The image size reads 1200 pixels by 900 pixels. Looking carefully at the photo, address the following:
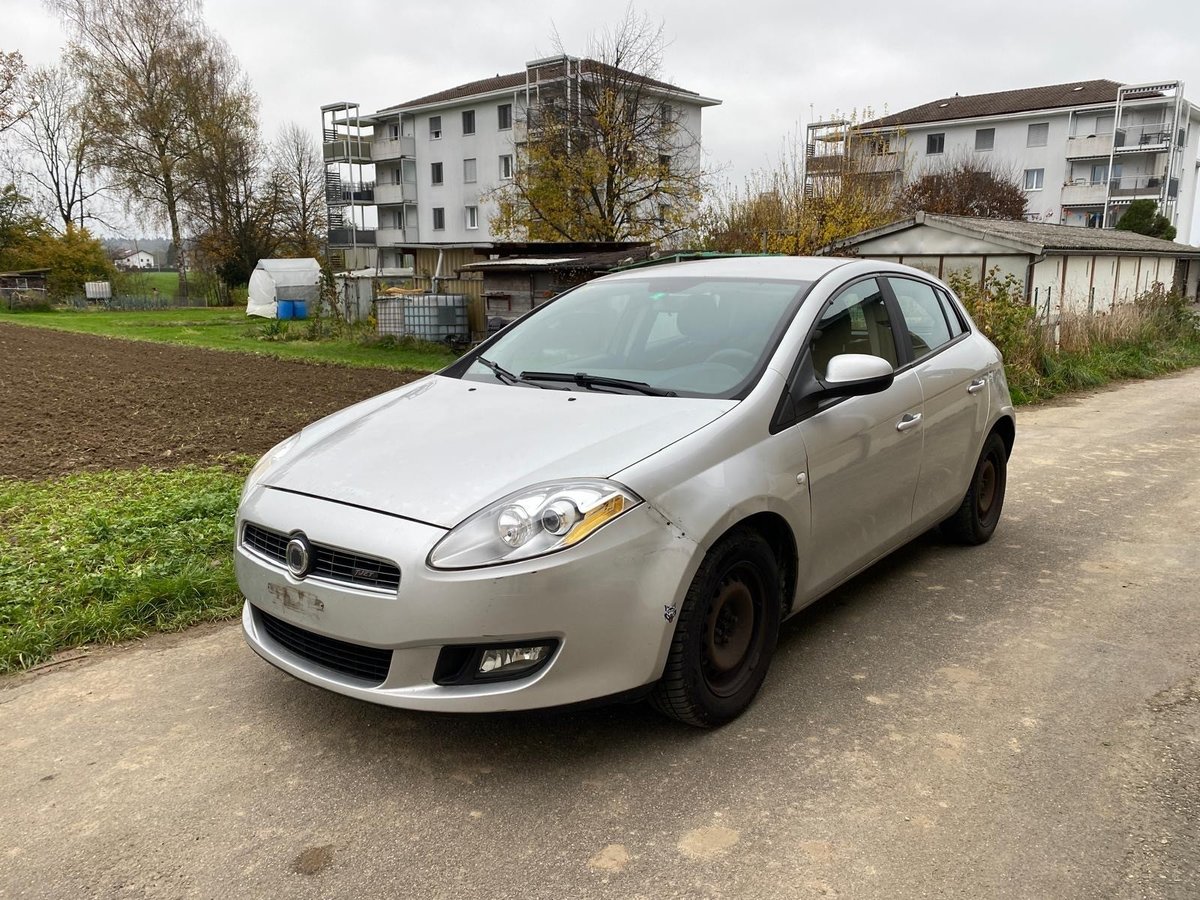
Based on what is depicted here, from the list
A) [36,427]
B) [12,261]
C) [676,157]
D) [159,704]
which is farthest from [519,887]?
[12,261]

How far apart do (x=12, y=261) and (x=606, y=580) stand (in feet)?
181

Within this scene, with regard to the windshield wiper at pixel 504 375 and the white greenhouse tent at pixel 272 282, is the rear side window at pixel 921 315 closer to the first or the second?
the windshield wiper at pixel 504 375

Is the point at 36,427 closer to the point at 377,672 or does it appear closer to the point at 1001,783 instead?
the point at 377,672

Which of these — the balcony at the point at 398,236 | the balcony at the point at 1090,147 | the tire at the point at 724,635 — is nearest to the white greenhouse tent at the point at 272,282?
the balcony at the point at 398,236

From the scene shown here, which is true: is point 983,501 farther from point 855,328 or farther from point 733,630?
point 733,630

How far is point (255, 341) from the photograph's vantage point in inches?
945

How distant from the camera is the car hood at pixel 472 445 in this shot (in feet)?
9.91

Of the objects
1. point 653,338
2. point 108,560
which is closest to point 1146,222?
point 653,338

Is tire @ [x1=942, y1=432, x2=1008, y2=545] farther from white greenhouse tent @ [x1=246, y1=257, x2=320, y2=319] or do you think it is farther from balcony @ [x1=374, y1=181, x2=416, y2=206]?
balcony @ [x1=374, y1=181, x2=416, y2=206]

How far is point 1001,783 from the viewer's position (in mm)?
3010

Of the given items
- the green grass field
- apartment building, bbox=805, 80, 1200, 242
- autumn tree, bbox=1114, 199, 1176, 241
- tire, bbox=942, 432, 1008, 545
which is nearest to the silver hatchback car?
tire, bbox=942, 432, 1008, 545

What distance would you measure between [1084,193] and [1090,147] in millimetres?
2561

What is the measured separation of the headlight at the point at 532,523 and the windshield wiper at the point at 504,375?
1063 millimetres

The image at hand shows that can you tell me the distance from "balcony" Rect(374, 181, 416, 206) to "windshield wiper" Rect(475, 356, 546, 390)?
57392 millimetres
